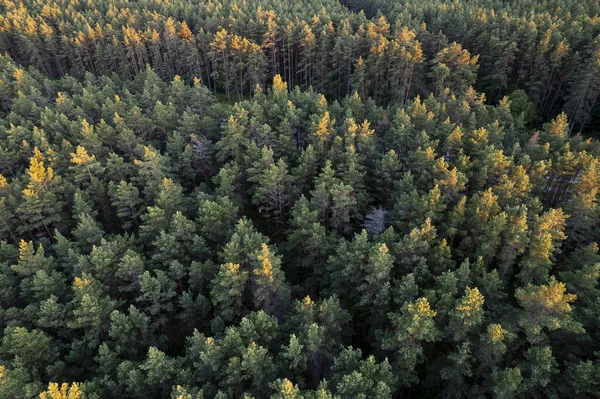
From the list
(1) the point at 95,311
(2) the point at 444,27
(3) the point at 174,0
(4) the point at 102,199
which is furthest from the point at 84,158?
(3) the point at 174,0

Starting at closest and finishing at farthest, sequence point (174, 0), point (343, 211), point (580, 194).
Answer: point (580, 194), point (343, 211), point (174, 0)

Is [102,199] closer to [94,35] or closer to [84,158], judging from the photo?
[84,158]

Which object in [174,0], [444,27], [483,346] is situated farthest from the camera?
[174,0]

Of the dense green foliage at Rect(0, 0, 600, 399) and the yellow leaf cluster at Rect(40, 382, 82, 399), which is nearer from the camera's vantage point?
the yellow leaf cluster at Rect(40, 382, 82, 399)

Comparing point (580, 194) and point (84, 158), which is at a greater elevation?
point (580, 194)

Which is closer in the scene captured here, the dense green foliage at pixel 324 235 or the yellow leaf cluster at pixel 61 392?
the yellow leaf cluster at pixel 61 392

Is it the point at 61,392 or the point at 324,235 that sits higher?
the point at 324,235

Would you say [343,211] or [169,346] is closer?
[169,346]

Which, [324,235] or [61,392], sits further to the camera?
[324,235]
